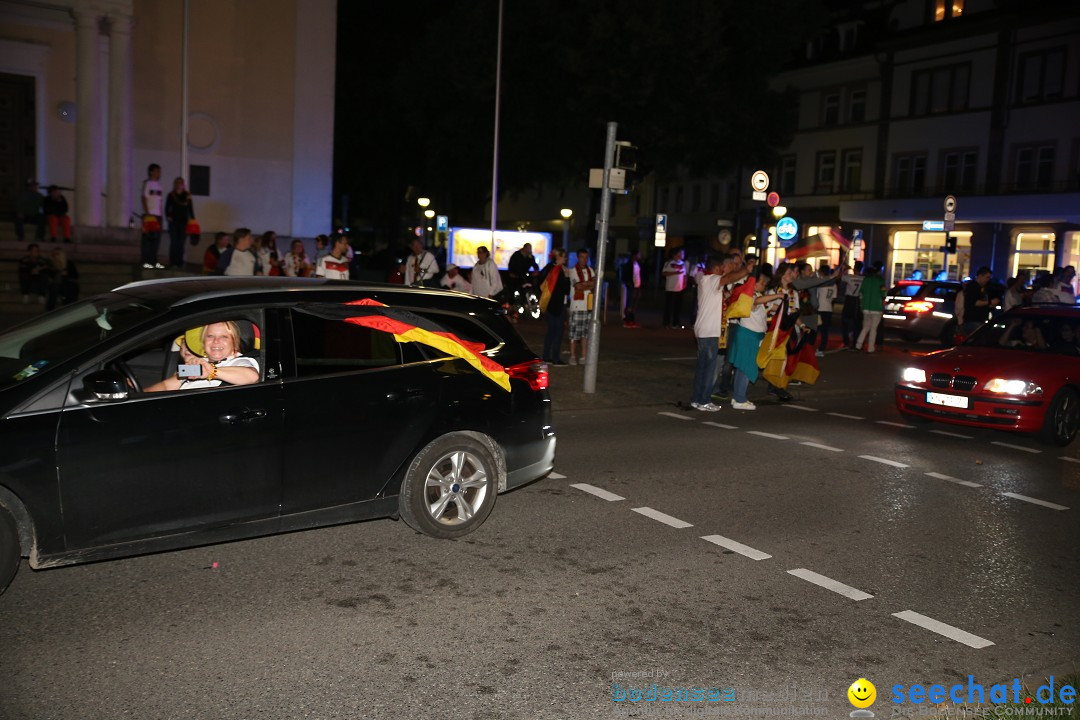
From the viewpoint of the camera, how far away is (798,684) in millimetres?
4328

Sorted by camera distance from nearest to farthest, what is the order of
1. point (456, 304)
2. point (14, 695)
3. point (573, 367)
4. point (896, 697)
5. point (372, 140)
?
point (14, 695)
point (896, 697)
point (456, 304)
point (573, 367)
point (372, 140)

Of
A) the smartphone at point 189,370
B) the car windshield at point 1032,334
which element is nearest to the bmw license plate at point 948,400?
the car windshield at point 1032,334

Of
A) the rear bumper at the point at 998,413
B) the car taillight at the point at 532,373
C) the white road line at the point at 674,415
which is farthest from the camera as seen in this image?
the white road line at the point at 674,415

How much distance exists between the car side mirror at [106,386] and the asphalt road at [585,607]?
3.54ft

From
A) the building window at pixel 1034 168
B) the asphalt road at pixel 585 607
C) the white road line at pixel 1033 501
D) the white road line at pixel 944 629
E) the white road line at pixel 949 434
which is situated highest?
the building window at pixel 1034 168

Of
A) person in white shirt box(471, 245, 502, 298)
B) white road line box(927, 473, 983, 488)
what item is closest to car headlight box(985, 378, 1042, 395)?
white road line box(927, 473, 983, 488)

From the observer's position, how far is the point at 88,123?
20.6m

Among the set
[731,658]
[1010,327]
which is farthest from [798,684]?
[1010,327]

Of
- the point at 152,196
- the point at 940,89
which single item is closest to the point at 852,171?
the point at 940,89

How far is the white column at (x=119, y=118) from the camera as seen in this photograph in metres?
20.5

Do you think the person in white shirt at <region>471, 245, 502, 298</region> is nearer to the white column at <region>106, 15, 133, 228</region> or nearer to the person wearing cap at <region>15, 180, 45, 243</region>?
the white column at <region>106, 15, 133, 228</region>

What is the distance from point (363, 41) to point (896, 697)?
43.7 meters

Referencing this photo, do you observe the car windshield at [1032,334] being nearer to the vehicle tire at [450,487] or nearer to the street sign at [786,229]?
the vehicle tire at [450,487]

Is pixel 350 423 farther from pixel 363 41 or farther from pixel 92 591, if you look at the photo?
pixel 363 41
